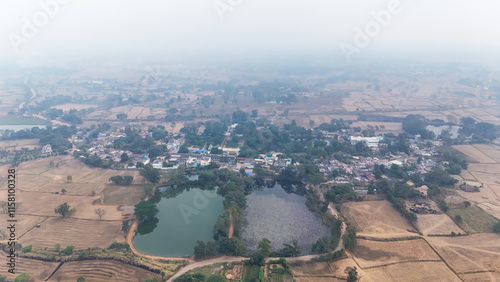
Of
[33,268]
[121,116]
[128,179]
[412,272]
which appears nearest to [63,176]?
[128,179]

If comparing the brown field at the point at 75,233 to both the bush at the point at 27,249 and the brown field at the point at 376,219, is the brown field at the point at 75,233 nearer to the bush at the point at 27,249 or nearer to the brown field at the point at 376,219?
the bush at the point at 27,249

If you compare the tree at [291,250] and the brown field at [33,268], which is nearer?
the brown field at [33,268]

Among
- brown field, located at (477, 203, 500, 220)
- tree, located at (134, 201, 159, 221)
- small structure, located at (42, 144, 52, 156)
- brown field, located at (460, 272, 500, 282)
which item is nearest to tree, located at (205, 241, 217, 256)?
tree, located at (134, 201, 159, 221)

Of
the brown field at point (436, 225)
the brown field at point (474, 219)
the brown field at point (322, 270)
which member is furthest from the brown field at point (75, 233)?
the brown field at point (474, 219)

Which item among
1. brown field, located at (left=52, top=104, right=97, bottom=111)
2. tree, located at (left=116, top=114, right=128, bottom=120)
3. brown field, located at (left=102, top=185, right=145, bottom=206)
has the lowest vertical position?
brown field, located at (left=102, top=185, right=145, bottom=206)

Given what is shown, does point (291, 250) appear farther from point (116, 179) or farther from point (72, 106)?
point (72, 106)

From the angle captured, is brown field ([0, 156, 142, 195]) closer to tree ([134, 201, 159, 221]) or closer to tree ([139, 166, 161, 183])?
tree ([139, 166, 161, 183])
